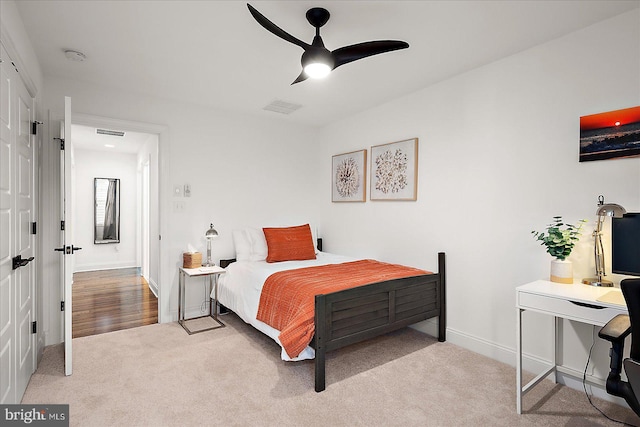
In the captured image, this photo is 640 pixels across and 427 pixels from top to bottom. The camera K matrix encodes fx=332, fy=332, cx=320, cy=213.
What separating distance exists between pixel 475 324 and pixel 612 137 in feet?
5.88

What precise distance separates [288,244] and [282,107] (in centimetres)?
167

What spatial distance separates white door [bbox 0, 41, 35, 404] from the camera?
182 cm

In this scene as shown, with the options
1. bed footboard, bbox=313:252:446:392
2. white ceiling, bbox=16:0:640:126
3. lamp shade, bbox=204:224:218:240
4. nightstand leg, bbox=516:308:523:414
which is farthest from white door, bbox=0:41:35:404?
nightstand leg, bbox=516:308:523:414

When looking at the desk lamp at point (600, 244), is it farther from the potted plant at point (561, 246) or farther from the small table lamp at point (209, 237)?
the small table lamp at point (209, 237)

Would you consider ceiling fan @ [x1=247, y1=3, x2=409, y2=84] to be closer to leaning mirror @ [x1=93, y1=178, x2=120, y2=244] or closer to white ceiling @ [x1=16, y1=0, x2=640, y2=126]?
white ceiling @ [x1=16, y1=0, x2=640, y2=126]

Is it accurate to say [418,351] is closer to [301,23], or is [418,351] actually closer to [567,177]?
[567,177]

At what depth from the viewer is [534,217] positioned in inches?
102

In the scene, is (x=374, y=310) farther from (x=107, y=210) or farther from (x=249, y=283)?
(x=107, y=210)

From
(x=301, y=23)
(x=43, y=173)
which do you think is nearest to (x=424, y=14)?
(x=301, y=23)

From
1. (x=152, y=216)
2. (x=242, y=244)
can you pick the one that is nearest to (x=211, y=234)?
(x=242, y=244)

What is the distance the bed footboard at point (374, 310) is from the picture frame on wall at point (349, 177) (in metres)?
1.44

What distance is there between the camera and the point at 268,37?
2.45 meters

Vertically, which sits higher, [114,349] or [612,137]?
[612,137]

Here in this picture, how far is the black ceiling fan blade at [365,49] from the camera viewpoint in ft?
6.69
